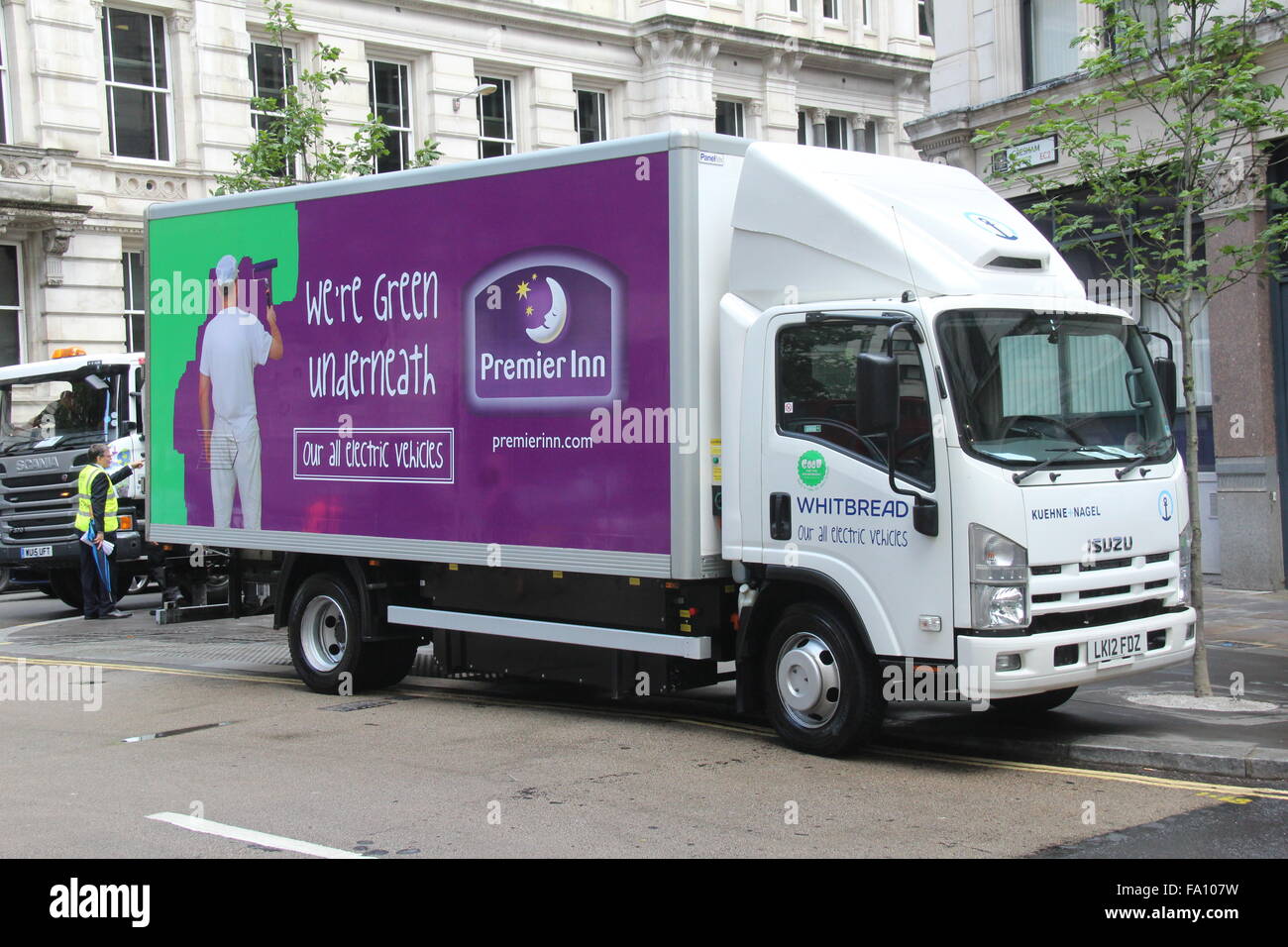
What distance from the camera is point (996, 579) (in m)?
7.76

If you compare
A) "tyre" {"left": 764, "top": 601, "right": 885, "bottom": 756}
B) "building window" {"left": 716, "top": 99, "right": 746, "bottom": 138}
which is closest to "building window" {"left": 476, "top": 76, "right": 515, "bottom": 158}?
"building window" {"left": 716, "top": 99, "right": 746, "bottom": 138}

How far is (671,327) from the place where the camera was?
28.9 feet

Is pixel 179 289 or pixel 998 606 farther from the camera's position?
pixel 179 289

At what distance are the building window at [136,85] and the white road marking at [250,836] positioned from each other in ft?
72.2

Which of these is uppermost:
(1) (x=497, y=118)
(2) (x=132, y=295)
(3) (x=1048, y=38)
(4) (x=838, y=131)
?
(4) (x=838, y=131)

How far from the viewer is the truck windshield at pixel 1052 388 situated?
7918 mm

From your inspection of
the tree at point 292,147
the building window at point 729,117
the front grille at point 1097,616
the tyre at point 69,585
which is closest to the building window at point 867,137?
the building window at point 729,117

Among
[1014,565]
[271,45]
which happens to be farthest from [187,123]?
[1014,565]

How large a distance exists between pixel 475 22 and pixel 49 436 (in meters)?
15.5

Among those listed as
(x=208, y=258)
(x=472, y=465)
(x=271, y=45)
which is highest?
(x=271, y=45)

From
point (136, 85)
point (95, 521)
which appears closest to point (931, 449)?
point (95, 521)

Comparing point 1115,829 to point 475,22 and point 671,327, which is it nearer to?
point 671,327

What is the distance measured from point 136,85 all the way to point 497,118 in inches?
294

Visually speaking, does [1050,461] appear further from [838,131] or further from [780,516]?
[838,131]
